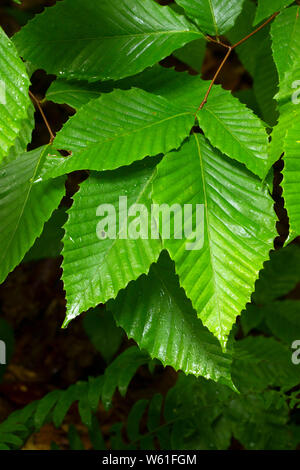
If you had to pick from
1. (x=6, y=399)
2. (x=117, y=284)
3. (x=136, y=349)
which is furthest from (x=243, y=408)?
(x=6, y=399)

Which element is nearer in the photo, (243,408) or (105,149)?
(105,149)

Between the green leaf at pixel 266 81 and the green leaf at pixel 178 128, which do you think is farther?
the green leaf at pixel 266 81

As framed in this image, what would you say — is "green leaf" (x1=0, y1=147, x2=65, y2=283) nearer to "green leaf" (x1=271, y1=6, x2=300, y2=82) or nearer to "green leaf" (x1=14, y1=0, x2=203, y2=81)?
"green leaf" (x1=14, y1=0, x2=203, y2=81)

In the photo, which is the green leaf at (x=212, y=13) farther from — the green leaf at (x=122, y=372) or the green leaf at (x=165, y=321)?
the green leaf at (x=122, y=372)

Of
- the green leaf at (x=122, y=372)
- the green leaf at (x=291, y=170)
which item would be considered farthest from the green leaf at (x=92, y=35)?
the green leaf at (x=122, y=372)

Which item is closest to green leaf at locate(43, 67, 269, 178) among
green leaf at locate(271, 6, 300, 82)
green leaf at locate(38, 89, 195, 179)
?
green leaf at locate(38, 89, 195, 179)

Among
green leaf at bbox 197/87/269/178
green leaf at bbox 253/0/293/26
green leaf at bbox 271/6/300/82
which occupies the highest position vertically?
green leaf at bbox 253/0/293/26

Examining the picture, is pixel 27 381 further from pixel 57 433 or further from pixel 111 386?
pixel 111 386
